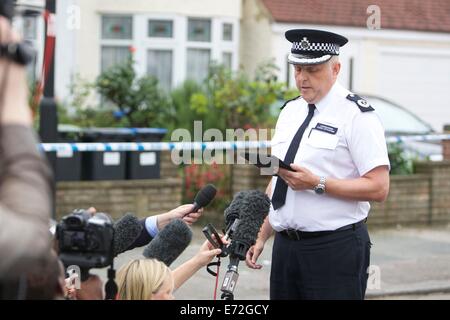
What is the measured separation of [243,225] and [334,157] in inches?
27.0

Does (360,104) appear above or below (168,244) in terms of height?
A: above

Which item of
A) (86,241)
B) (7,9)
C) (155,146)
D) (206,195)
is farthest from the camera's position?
(155,146)

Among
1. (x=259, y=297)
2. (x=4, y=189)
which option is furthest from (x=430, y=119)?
(x=4, y=189)

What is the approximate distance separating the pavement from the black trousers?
11.6 feet

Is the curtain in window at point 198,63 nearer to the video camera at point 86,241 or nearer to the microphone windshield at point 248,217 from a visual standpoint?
the microphone windshield at point 248,217

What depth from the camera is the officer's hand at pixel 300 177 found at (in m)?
4.83

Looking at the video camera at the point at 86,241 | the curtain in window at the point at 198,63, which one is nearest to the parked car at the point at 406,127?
the curtain in window at the point at 198,63

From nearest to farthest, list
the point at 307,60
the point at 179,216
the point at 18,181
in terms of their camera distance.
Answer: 1. the point at 18,181
2. the point at 179,216
3. the point at 307,60

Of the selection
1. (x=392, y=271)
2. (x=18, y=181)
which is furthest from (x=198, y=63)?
(x=18, y=181)

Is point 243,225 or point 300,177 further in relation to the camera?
point 300,177

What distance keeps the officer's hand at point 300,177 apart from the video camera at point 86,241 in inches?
71.1

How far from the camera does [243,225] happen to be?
452cm

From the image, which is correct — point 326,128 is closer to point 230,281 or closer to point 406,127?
point 230,281

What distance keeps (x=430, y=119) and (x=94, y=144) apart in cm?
1496
